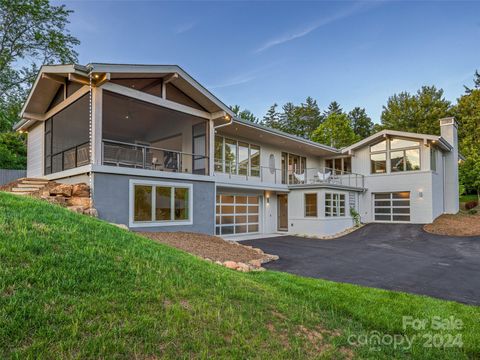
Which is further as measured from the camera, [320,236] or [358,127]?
[358,127]

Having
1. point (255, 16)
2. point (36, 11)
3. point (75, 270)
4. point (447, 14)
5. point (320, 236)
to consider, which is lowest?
point (320, 236)

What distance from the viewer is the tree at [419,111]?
3597 centimetres

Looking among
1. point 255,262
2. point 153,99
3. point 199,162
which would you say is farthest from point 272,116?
point 255,262

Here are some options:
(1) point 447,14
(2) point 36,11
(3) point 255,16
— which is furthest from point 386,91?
(2) point 36,11

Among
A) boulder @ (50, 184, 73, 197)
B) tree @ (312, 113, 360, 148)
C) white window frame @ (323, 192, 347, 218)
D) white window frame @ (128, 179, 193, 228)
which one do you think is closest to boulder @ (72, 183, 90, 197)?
boulder @ (50, 184, 73, 197)

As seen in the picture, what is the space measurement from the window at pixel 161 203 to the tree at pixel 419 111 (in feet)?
116

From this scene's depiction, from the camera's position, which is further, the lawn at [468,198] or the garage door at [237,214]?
the lawn at [468,198]

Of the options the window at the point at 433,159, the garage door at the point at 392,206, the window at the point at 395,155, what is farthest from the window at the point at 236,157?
the window at the point at 433,159

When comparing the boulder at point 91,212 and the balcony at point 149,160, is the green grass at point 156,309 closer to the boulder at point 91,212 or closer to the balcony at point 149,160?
the boulder at point 91,212

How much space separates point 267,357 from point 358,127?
1821 inches

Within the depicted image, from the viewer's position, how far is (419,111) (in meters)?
37.1

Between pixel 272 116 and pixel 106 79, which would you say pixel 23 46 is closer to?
pixel 106 79

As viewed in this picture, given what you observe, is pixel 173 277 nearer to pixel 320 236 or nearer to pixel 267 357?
pixel 267 357

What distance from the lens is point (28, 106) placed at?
1295 centimetres
